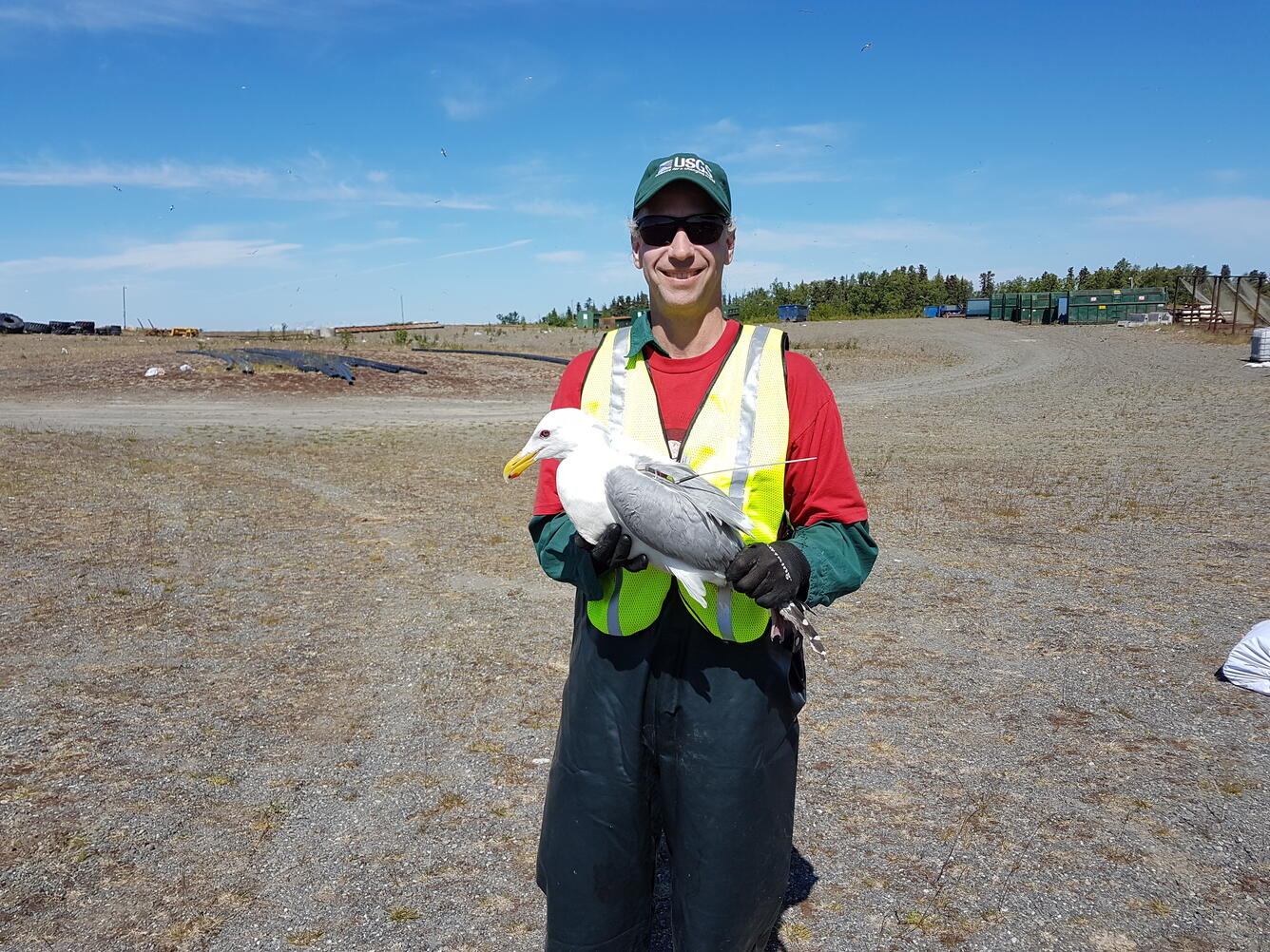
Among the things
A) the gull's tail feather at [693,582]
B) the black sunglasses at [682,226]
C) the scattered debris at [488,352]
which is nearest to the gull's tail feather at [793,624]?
the gull's tail feather at [693,582]

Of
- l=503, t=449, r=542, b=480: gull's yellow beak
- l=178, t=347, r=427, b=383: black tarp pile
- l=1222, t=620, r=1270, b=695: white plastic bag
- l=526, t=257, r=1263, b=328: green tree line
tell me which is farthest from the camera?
l=526, t=257, r=1263, b=328: green tree line

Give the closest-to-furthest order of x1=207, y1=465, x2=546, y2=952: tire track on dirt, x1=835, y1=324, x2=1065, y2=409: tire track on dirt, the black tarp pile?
x1=207, y1=465, x2=546, y2=952: tire track on dirt < x1=835, y1=324, x2=1065, y2=409: tire track on dirt < the black tarp pile

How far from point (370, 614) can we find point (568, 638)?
69.6 inches

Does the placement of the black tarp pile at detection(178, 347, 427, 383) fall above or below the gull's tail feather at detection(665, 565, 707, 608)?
above

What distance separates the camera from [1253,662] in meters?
5.84

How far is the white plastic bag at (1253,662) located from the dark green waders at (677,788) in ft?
15.7

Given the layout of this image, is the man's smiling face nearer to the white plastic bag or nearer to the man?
the man

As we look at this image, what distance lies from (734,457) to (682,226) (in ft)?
2.35

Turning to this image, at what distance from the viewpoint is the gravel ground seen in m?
3.78

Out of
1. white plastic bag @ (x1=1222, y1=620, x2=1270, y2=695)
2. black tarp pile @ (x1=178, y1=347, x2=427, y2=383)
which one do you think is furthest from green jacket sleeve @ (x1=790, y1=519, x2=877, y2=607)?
black tarp pile @ (x1=178, y1=347, x2=427, y2=383)

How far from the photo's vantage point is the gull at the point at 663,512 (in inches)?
95.6

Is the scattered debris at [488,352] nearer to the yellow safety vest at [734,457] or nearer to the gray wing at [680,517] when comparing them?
the yellow safety vest at [734,457]

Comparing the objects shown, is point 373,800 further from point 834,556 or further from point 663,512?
point 834,556

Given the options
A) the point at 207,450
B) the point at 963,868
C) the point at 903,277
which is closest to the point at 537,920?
the point at 963,868
